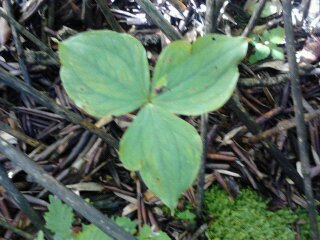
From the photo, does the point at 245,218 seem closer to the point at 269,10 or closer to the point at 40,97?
the point at 40,97

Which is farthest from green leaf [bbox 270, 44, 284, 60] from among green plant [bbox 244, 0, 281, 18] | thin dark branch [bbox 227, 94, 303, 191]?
thin dark branch [bbox 227, 94, 303, 191]

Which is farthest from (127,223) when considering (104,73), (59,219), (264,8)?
(264,8)

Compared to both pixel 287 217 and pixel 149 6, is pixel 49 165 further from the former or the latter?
pixel 287 217

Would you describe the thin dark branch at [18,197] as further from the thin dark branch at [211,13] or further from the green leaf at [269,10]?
the green leaf at [269,10]

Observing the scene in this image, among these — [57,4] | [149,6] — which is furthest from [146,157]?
[57,4]

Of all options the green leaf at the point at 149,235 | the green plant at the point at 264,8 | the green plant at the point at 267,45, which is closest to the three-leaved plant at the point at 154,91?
the green leaf at the point at 149,235
